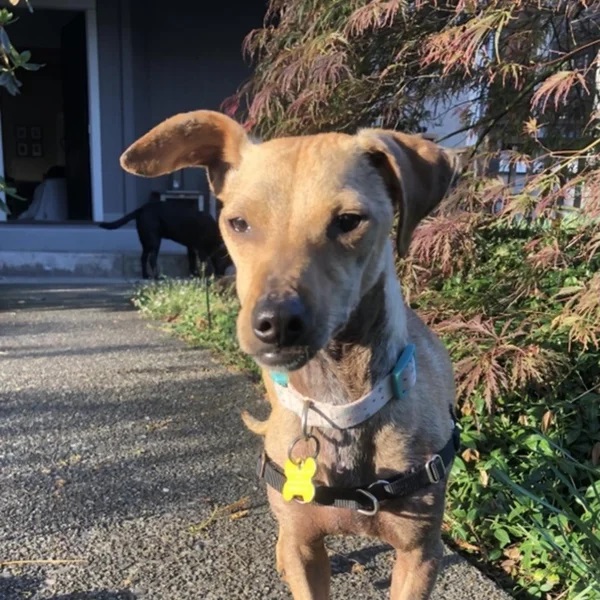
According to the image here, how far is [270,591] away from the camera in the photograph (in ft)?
7.80

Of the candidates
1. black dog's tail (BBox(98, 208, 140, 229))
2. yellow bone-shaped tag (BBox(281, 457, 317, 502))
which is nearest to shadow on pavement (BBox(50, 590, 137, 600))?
yellow bone-shaped tag (BBox(281, 457, 317, 502))

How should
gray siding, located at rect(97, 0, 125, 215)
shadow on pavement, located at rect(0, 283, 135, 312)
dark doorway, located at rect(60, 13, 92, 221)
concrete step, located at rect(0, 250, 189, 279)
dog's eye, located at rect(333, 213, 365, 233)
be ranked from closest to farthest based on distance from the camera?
dog's eye, located at rect(333, 213, 365, 233)
shadow on pavement, located at rect(0, 283, 135, 312)
concrete step, located at rect(0, 250, 189, 279)
gray siding, located at rect(97, 0, 125, 215)
dark doorway, located at rect(60, 13, 92, 221)

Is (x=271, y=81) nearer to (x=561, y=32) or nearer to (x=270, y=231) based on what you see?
(x=561, y=32)

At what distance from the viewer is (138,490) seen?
3062 millimetres

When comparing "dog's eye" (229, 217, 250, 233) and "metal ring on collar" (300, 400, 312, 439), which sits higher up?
"dog's eye" (229, 217, 250, 233)

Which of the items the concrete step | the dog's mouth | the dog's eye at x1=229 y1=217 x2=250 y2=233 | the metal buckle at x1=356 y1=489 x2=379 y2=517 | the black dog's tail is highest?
the dog's eye at x1=229 y1=217 x2=250 y2=233

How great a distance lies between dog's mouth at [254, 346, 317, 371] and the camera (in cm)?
157

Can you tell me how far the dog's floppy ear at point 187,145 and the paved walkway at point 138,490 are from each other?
135 centimetres

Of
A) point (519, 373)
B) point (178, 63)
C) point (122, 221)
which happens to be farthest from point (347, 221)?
point (178, 63)

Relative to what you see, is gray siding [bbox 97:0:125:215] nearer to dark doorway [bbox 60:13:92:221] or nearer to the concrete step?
dark doorway [bbox 60:13:92:221]

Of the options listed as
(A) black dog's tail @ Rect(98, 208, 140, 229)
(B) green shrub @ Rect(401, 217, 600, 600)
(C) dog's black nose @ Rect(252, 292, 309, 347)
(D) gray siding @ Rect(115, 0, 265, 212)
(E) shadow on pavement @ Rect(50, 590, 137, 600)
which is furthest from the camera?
(D) gray siding @ Rect(115, 0, 265, 212)

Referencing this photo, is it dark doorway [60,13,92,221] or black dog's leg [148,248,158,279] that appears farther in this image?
dark doorway [60,13,92,221]

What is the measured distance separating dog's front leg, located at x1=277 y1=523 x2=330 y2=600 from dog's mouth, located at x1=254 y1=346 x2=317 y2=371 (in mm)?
616

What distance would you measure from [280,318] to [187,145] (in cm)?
83
